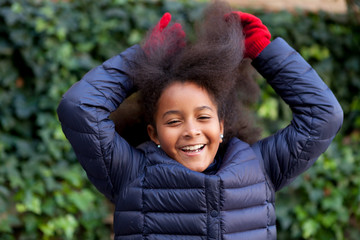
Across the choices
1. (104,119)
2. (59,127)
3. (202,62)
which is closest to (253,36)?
(202,62)

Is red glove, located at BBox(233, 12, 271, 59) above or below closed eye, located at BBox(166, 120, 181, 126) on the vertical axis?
above

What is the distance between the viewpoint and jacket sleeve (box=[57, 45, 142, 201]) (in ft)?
6.50

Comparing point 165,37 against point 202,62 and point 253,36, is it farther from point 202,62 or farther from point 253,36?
point 253,36

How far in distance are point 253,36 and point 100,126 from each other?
0.82 metres

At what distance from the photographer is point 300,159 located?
83.2 inches

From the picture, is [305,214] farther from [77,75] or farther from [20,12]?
[20,12]

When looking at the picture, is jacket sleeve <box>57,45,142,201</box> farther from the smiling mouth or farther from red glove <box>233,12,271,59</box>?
red glove <box>233,12,271,59</box>

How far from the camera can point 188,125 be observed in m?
2.04

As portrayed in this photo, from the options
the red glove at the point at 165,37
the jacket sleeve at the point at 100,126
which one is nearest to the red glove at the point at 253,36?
the red glove at the point at 165,37

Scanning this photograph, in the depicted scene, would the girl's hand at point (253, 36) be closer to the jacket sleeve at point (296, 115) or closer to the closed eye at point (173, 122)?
the jacket sleeve at point (296, 115)

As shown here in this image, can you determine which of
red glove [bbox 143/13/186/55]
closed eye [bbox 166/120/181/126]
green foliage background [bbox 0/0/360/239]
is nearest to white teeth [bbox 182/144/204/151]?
closed eye [bbox 166/120/181/126]

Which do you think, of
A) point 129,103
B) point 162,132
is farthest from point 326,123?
point 129,103

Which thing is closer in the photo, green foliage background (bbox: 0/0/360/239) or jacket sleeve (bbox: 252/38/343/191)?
jacket sleeve (bbox: 252/38/343/191)

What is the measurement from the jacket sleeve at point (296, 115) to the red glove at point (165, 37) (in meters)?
0.37
